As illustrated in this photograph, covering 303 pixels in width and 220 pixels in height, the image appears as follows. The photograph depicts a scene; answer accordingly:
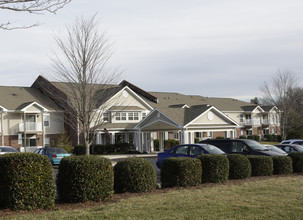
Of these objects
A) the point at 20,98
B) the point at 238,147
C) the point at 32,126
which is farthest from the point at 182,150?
the point at 20,98

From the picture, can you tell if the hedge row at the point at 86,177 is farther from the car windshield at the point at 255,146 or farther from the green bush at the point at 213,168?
the car windshield at the point at 255,146

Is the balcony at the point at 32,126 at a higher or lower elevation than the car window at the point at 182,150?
higher

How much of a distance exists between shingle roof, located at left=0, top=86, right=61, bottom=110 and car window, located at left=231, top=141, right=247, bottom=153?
87.3 ft

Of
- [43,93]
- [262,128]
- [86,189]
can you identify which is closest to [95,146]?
[43,93]

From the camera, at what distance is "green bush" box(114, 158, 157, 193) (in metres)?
10.8

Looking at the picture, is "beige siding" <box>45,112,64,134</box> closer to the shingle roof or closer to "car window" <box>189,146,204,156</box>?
the shingle roof

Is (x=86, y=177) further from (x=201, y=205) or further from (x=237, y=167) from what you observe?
(x=237, y=167)

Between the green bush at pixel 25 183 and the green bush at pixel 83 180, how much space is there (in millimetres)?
700

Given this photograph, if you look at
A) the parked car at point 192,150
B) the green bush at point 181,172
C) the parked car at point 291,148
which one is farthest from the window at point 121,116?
the green bush at point 181,172

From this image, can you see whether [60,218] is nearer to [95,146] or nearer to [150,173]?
[150,173]

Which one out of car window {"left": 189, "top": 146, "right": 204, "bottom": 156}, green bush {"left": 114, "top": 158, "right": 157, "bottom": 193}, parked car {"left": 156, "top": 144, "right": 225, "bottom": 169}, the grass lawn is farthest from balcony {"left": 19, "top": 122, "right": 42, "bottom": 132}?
the grass lawn

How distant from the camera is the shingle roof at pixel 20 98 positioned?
39781 millimetres

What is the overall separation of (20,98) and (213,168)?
1326 inches

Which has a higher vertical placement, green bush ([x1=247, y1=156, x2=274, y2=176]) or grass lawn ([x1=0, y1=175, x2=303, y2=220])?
green bush ([x1=247, y1=156, x2=274, y2=176])
